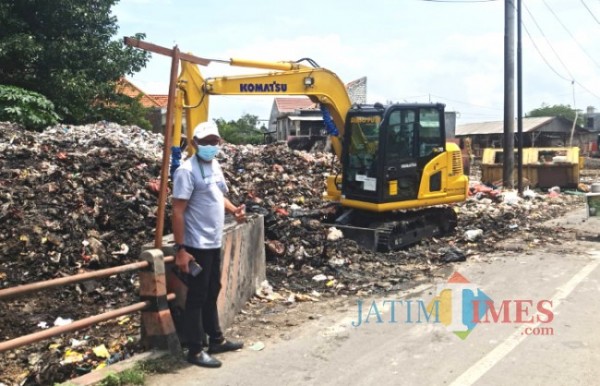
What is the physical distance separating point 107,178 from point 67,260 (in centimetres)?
287

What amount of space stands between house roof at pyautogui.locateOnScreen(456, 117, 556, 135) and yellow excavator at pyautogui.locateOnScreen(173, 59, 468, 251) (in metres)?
31.8

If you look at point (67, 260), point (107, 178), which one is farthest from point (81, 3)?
point (67, 260)

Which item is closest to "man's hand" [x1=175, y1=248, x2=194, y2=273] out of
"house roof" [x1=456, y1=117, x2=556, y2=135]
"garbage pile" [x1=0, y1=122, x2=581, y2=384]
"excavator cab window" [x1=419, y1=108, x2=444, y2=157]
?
"garbage pile" [x1=0, y1=122, x2=581, y2=384]

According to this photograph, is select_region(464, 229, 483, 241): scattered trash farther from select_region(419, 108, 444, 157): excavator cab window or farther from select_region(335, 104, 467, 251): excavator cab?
select_region(419, 108, 444, 157): excavator cab window

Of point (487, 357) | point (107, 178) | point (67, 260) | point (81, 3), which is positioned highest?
point (81, 3)

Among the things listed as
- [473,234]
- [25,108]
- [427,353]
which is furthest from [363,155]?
[25,108]

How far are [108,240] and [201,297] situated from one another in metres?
3.71

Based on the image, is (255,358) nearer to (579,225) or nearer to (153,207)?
(153,207)

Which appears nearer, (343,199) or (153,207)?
(153,207)

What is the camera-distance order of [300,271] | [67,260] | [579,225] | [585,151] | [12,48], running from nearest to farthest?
1. [67,260]
2. [300,271]
3. [579,225]
4. [12,48]
5. [585,151]

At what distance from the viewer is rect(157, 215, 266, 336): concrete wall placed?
479cm

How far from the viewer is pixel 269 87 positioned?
8.88m

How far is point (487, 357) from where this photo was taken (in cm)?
471

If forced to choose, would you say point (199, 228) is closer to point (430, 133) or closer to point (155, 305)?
point (155, 305)
